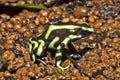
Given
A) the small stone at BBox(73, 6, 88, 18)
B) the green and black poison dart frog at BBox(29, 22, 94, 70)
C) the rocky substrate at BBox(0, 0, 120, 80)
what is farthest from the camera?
the small stone at BBox(73, 6, 88, 18)

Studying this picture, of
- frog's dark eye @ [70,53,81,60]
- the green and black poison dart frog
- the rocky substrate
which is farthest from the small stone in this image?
frog's dark eye @ [70,53,81,60]

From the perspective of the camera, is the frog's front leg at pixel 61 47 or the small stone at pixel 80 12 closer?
the frog's front leg at pixel 61 47

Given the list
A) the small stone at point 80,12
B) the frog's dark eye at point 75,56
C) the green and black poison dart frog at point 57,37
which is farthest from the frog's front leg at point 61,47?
the small stone at point 80,12

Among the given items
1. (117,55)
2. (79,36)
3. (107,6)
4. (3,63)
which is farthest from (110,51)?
(3,63)

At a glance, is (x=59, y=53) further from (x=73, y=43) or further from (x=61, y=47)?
(x=73, y=43)

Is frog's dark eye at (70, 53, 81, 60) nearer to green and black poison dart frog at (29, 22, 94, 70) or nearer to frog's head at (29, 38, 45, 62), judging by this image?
green and black poison dart frog at (29, 22, 94, 70)

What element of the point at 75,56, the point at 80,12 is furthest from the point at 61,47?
the point at 80,12

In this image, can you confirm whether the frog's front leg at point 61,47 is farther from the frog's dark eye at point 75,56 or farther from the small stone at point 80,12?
the small stone at point 80,12

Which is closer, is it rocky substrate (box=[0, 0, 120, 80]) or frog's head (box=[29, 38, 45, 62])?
rocky substrate (box=[0, 0, 120, 80])

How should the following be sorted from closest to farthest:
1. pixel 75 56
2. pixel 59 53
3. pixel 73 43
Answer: pixel 59 53 → pixel 75 56 → pixel 73 43
